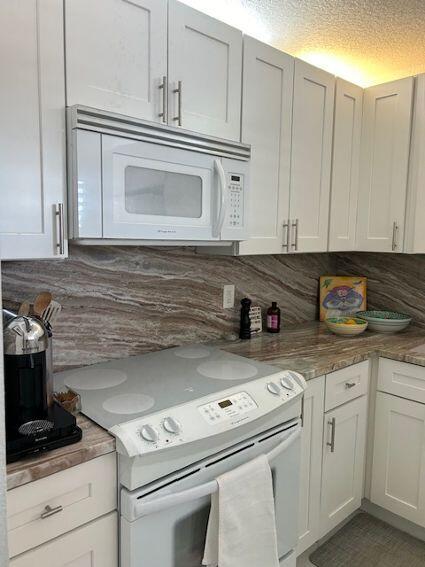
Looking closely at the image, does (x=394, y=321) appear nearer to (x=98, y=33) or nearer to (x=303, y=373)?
(x=303, y=373)

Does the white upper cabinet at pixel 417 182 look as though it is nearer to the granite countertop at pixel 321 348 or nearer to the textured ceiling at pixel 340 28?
the textured ceiling at pixel 340 28

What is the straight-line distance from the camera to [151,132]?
143 cm

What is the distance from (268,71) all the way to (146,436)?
63.2 inches

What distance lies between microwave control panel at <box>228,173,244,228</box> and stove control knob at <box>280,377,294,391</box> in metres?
0.64

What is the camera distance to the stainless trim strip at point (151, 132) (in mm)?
1279

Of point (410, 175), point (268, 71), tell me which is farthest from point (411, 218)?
point (268, 71)

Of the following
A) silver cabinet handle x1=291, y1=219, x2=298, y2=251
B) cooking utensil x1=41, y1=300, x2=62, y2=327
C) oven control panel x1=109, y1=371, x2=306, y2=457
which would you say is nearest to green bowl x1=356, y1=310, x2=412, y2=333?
silver cabinet handle x1=291, y1=219, x2=298, y2=251

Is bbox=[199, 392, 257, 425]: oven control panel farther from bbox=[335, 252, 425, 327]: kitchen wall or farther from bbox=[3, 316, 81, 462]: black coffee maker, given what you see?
bbox=[335, 252, 425, 327]: kitchen wall

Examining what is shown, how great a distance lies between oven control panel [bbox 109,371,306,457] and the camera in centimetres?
115

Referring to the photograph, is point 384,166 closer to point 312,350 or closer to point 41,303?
point 312,350

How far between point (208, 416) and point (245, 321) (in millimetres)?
990

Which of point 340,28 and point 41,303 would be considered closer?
point 41,303

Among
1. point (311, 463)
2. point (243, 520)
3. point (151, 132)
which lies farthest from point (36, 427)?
point (311, 463)

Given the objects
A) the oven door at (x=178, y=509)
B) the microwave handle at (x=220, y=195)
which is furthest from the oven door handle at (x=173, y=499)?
the microwave handle at (x=220, y=195)
